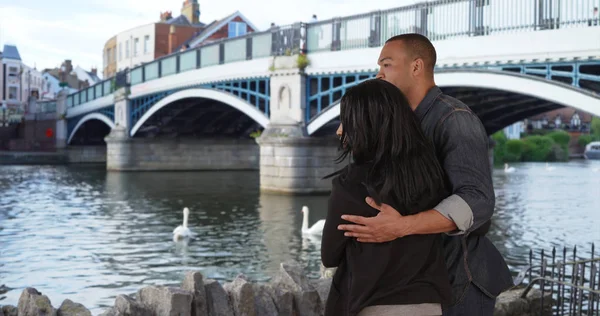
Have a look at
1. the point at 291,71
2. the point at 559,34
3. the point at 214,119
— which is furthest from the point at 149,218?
the point at 214,119

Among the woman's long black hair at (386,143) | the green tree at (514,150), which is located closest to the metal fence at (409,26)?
the woman's long black hair at (386,143)

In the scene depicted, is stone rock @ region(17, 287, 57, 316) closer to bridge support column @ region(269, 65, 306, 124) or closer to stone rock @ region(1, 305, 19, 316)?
stone rock @ region(1, 305, 19, 316)

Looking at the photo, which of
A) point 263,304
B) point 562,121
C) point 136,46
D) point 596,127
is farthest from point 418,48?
point 562,121

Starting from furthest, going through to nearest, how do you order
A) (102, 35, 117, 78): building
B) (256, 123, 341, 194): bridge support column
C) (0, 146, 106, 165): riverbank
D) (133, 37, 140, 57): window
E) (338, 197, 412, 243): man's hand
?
(102, 35, 117, 78): building → (133, 37, 140, 57): window → (0, 146, 106, 165): riverbank → (256, 123, 341, 194): bridge support column → (338, 197, 412, 243): man's hand

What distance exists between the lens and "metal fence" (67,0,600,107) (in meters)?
17.4

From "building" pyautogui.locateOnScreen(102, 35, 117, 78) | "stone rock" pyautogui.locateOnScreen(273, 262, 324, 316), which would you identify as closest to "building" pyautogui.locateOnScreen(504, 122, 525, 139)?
"building" pyautogui.locateOnScreen(102, 35, 117, 78)

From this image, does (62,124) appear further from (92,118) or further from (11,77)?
(11,77)

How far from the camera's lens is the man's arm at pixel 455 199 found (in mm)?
2439

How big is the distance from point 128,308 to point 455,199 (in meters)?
2.29

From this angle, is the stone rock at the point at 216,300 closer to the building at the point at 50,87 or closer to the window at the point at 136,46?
the window at the point at 136,46

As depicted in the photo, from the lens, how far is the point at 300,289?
4.80 metres

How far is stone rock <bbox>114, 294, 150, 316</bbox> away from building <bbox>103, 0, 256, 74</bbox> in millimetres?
54425

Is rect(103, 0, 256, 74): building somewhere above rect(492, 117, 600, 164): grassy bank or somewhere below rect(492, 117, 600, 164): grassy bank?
above

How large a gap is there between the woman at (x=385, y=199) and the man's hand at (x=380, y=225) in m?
0.03
